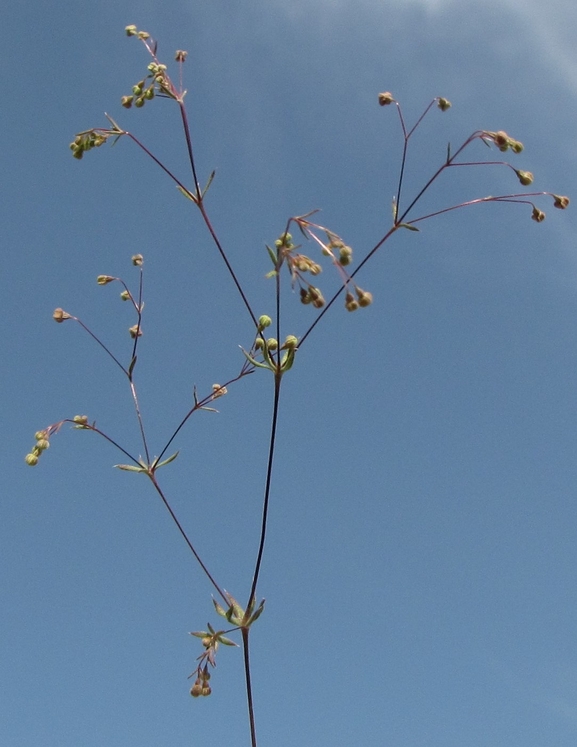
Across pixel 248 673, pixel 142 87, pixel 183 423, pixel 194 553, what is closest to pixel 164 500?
pixel 194 553

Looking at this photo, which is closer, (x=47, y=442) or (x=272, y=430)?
(x=272, y=430)

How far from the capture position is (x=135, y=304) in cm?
608

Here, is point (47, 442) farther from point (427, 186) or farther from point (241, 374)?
point (427, 186)

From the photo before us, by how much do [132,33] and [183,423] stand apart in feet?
9.39

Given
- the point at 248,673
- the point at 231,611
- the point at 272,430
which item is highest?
the point at 272,430

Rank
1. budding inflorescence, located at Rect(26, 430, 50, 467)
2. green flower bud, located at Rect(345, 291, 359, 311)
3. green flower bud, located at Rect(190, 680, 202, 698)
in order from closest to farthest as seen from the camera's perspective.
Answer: green flower bud, located at Rect(345, 291, 359, 311) → green flower bud, located at Rect(190, 680, 202, 698) → budding inflorescence, located at Rect(26, 430, 50, 467)

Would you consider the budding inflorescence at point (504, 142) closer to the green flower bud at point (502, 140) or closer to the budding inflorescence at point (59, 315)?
the green flower bud at point (502, 140)

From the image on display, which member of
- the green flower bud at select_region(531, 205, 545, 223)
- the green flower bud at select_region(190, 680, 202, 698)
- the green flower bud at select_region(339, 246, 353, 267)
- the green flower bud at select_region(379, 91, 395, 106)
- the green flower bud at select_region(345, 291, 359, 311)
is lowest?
the green flower bud at select_region(190, 680, 202, 698)

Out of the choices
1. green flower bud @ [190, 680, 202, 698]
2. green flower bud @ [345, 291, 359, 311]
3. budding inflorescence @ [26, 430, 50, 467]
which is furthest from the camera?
budding inflorescence @ [26, 430, 50, 467]

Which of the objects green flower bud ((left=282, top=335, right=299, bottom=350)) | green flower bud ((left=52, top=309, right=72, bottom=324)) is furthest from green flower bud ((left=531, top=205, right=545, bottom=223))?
green flower bud ((left=52, top=309, right=72, bottom=324))

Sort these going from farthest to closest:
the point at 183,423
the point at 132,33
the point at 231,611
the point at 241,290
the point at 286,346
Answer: the point at 132,33, the point at 183,423, the point at 286,346, the point at 231,611, the point at 241,290

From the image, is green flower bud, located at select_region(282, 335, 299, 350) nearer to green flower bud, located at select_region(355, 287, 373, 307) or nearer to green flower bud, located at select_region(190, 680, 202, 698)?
green flower bud, located at select_region(355, 287, 373, 307)

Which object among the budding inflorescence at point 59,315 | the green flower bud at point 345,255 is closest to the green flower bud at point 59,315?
the budding inflorescence at point 59,315

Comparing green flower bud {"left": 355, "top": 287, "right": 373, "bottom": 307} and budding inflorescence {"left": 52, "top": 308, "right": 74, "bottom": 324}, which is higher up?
budding inflorescence {"left": 52, "top": 308, "right": 74, "bottom": 324}
